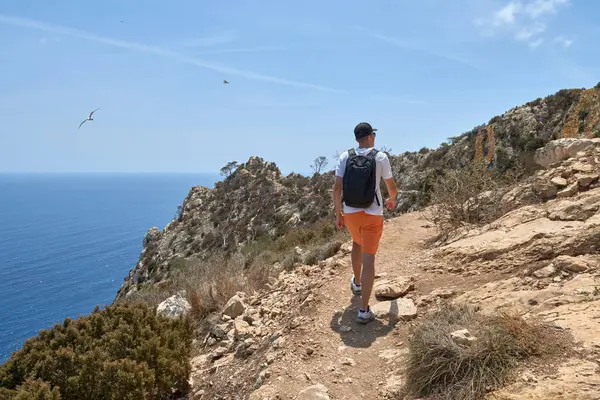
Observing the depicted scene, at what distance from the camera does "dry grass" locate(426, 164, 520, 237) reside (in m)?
7.03

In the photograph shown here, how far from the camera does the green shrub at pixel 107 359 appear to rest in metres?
3.79

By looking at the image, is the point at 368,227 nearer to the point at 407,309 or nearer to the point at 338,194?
the point at 338,194

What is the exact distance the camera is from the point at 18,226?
98.3 meters

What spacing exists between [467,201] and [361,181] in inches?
167

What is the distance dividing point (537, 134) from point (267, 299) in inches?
724

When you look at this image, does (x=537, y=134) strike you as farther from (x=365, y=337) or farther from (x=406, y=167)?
(x=365, y=337)

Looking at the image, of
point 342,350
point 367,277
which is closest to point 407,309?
point 367,277

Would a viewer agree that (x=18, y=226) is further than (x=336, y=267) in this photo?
Yes

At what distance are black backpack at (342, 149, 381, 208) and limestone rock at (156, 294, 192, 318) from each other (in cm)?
362

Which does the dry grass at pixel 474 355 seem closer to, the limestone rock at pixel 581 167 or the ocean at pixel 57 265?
the limestone rock at pixel 581 167

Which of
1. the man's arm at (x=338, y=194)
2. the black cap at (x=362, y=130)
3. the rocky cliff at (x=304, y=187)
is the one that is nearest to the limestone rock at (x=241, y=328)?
the man's arm at (x=338, y=194)

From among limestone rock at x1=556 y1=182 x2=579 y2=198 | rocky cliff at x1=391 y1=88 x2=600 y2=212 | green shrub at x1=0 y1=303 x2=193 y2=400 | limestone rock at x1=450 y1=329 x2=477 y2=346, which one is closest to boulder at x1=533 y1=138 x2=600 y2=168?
limestone rock at x1=556 y1=182 x2=579 y2=198

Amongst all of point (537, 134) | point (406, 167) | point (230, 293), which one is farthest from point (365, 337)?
point (406, 167)

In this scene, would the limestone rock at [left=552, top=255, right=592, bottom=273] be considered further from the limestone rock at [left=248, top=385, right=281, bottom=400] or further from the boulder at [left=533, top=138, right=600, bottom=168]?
the boulder at [left=533, top=138, right=600, bottom=168]
